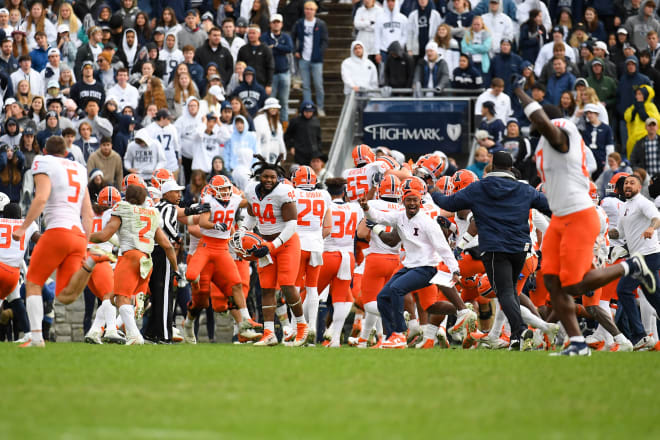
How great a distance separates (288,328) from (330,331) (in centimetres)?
78

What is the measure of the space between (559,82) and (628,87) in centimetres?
136

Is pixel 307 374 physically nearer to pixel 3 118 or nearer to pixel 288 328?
pixel 288 328

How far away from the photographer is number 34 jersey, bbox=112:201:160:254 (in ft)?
45.4

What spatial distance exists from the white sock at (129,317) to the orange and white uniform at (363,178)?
400 centimetres

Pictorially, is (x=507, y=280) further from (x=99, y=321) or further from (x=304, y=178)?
(x=99, y=321)

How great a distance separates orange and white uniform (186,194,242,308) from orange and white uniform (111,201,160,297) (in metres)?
1.43

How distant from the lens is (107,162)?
19.9 m

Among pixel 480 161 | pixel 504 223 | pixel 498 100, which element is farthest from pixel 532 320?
pixel 498 100

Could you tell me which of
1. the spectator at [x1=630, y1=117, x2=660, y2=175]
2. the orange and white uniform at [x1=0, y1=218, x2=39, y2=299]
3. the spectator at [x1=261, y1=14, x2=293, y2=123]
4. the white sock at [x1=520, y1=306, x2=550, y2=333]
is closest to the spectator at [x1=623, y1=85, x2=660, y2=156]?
the spectator at [x1=630, y1=117, x2=660, y2=175]

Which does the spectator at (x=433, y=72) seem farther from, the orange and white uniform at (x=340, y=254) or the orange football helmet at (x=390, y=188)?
the orange football helmet at (x=390, y=188)

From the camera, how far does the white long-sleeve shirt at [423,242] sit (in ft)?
43.2

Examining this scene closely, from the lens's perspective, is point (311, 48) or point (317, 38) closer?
point (317, 38)

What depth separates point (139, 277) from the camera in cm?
1399

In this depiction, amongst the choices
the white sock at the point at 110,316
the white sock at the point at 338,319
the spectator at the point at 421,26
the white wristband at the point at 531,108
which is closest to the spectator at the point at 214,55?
the spectator at the point at 421,26
